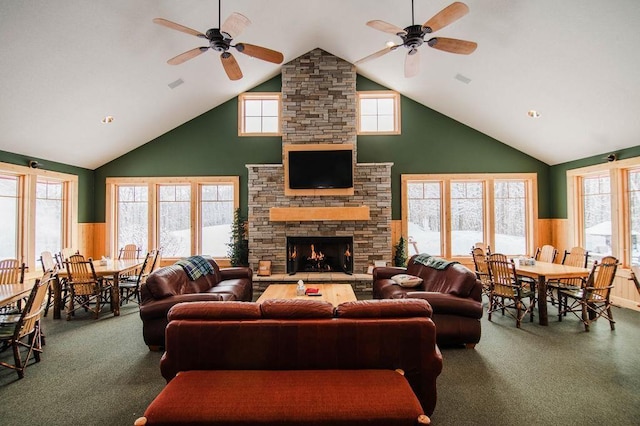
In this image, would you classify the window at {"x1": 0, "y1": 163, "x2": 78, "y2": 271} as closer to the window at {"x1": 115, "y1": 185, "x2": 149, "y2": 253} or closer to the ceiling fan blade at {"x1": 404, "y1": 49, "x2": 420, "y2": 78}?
the window at {"x1": 115, "y1": 185, "x2": 149, "y2": 253}

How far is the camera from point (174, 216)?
24.4ft

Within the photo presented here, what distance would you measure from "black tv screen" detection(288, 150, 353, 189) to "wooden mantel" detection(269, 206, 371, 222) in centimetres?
49

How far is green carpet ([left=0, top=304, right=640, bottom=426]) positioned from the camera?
2.48 m

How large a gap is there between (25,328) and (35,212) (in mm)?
3797

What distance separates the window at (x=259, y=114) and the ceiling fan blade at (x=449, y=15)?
14.9ft

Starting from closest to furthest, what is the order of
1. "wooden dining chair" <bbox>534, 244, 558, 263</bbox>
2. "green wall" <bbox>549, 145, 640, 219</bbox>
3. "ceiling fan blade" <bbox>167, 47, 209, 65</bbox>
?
"ceiling fan blade" <bbox>167, 47, 209, 65</bbox>
"wooden dining chair" <bbox>534, 244, 558, 263</bbox>
"green wall" <bbox>549, 145, 640, 219</bbox>

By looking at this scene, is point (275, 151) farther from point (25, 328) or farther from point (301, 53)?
point (25, 328)

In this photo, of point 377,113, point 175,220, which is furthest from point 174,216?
point 377,113

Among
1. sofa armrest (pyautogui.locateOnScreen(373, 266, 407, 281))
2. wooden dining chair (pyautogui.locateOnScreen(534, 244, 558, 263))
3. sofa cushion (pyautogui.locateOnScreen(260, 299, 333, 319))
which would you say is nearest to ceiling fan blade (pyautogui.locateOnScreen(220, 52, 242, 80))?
sofa cushion (pyautogui.locateOnScreen(260, 299, 333, 319))

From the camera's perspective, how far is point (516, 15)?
4.02m

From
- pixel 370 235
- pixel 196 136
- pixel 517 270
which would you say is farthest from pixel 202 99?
pixel 517 270

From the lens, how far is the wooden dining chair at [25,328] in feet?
9.96

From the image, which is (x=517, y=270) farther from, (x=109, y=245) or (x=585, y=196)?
(x=109, y=245)

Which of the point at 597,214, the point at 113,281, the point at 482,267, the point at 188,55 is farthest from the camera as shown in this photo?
the point at 597,214
